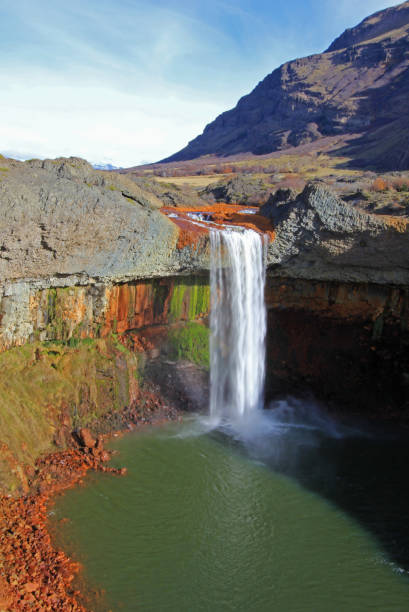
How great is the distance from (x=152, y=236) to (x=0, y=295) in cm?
460

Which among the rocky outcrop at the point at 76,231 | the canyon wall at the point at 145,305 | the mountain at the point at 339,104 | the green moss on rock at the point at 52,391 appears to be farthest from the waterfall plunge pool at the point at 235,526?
the mountain at the point at 339,104

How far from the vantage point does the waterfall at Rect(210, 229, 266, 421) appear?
15.9 metres

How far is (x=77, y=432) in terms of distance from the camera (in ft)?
44.2

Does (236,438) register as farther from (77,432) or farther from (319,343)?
(319,343)

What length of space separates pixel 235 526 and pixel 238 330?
7404mm

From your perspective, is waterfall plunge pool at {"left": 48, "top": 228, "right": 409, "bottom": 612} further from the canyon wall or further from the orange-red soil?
the canyon wall

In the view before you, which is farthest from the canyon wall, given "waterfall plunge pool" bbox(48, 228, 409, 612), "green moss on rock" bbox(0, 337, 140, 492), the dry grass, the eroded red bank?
the dry grass

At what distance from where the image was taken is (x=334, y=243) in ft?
53.7

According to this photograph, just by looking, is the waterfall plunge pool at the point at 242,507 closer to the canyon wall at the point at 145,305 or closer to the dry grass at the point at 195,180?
the canyon wall at the point at 145,305

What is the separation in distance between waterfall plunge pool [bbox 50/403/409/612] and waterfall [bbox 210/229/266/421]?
234 centimetres

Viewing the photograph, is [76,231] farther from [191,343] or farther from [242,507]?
Result: [242,507]

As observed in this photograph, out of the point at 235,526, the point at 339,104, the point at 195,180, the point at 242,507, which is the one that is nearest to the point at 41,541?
the point at 235,526

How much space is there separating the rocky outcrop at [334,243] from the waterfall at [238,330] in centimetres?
119

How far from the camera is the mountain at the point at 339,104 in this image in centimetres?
6944
